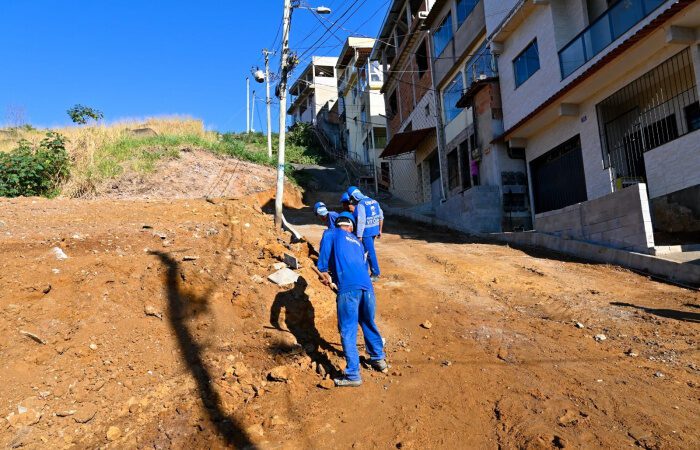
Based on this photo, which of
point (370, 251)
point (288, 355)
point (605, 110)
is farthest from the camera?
point (605, 110)

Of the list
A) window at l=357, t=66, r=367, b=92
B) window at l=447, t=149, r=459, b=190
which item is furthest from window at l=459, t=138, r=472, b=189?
window at l=357, t=66, r=367, b=92

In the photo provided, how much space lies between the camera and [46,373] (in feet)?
13.1

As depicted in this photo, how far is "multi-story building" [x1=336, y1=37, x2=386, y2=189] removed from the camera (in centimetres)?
3019

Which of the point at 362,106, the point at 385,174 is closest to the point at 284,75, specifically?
the point at 385,174

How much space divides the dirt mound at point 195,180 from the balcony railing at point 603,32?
37.6ft

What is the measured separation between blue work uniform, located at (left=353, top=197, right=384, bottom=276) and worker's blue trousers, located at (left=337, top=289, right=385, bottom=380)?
2.81 meters

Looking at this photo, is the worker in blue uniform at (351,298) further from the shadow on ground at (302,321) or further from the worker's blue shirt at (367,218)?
the worker's blue shirt at (367,218)

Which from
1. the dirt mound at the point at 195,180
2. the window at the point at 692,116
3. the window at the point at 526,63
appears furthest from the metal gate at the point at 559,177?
the dirt mound at the point at 195,180

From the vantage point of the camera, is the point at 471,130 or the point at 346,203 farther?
the point at 471,130

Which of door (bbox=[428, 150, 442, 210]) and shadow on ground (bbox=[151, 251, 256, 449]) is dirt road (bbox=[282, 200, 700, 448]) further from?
door (bbox=[428, 150, 442, 210])

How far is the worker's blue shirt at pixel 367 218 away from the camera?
7383 millimetres

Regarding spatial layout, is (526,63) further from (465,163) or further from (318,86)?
(318,86)

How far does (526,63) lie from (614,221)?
6.81m

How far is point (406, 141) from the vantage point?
2105cm
